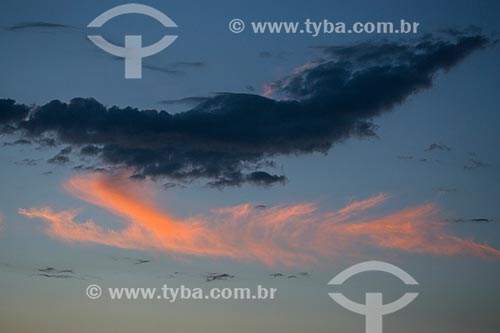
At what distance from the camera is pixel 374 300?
2011cm

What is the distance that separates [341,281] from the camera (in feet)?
66.3

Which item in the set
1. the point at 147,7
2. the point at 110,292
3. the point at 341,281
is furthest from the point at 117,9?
the point at 341,281

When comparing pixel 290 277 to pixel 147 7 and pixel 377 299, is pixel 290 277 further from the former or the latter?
pixel 147 7

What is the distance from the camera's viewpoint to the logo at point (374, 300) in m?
20.0

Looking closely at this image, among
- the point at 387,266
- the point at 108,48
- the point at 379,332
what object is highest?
the point at 108,48

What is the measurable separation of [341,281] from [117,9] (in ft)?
23.1

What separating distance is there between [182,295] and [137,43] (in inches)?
200

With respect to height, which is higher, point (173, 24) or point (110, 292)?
point (173, 24)

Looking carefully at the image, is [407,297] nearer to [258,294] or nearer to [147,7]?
[258,294]

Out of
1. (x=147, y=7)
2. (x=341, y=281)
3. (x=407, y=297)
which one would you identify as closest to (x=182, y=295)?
(x=341, y=281)

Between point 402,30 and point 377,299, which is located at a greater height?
point 402,30

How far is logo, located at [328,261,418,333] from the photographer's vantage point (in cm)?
2003

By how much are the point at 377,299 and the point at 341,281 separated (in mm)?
801

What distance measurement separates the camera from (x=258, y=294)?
20141mm
